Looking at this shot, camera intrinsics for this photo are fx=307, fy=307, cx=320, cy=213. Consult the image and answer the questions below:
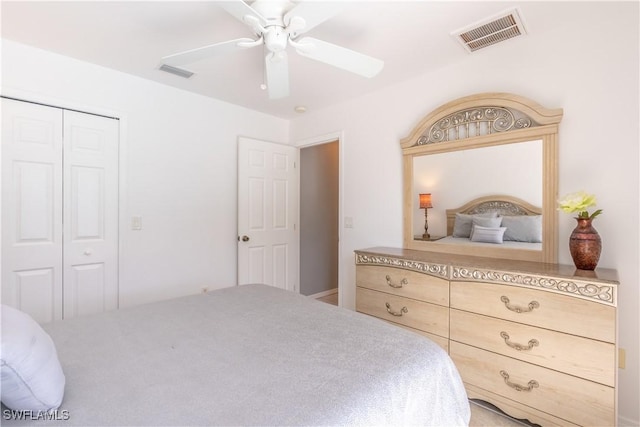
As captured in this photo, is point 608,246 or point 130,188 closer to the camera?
point 608,246

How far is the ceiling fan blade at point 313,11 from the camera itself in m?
1.35

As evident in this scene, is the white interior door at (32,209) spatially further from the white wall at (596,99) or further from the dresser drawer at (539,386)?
the white wall at (596,99)

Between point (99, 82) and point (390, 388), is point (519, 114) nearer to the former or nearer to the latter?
point (390, 388)

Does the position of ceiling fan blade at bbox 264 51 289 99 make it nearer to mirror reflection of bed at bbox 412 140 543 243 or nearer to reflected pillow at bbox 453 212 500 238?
mirror reflection of bed at bbox 412 140 543 243

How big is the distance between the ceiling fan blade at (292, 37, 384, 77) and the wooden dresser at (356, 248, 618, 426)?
136cm

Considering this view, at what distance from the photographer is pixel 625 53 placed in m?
1.81

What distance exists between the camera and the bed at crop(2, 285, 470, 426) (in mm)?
833

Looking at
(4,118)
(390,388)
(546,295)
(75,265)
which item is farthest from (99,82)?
(546,295)

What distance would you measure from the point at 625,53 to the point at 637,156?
0.62 metres

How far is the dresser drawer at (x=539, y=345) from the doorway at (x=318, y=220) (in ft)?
7.95

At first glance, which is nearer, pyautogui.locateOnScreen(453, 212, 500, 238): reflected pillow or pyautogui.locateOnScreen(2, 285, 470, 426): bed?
pyautogui.locateOnScreen(2, 285, 470, 426): bed

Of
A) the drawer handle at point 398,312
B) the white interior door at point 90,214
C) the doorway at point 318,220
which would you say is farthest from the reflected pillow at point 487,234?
the white interior door at point 90,214

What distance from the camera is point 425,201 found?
2.70m

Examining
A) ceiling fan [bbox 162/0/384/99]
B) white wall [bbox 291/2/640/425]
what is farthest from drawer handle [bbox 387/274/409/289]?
ceiling fan [bbox 162/0/384/99]
